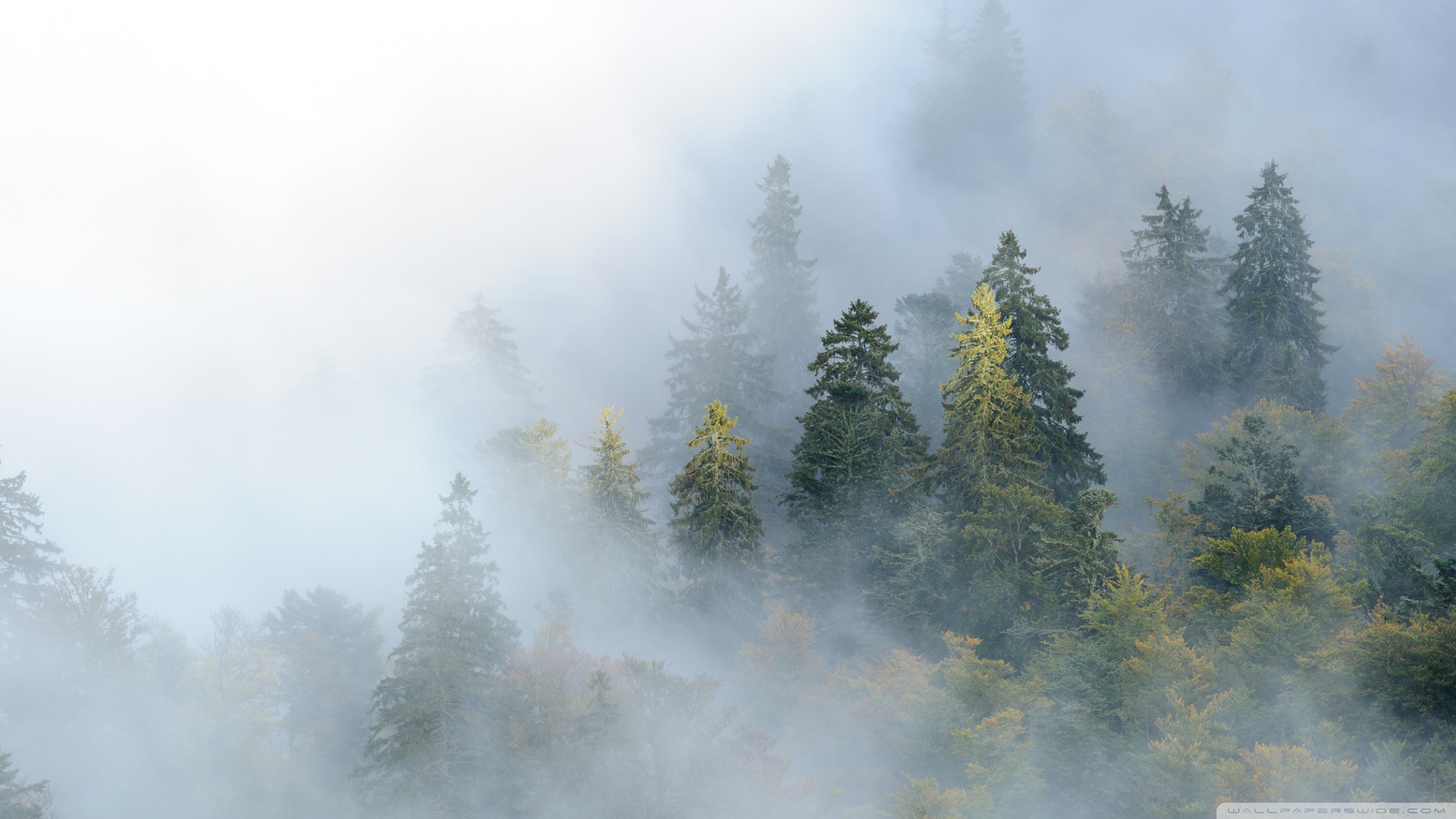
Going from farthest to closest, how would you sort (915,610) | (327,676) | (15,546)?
1. (327,676)
2. (15,546)
3. (915,610)

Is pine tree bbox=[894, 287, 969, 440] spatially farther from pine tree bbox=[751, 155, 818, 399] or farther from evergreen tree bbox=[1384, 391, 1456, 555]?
evergreen tree bbox=[1384, 391, 1456, 555]

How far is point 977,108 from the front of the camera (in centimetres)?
10006

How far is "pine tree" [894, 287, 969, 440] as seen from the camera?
6194cm

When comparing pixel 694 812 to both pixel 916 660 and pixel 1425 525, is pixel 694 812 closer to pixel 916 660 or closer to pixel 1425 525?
pixel 916 660

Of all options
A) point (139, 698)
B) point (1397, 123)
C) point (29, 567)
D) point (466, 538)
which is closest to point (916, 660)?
point (466, 538)

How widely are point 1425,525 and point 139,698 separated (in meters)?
58.0

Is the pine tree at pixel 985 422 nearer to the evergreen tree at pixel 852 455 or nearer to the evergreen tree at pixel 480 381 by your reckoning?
the evergreen tree at pixel 852 455

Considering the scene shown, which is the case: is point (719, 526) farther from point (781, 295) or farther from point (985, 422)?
point (781, 295)

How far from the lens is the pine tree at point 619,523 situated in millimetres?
44844

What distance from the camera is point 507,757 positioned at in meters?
38.5

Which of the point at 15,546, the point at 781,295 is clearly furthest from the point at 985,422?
the point at 15,546

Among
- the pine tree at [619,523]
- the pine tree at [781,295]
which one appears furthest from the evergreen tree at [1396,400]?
the pine tree at [781,295]

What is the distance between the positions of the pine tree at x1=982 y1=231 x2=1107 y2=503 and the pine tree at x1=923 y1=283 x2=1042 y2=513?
1.70 meters

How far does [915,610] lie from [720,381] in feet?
95.9
